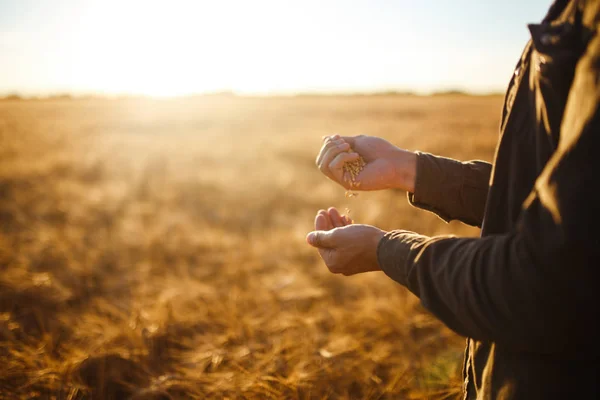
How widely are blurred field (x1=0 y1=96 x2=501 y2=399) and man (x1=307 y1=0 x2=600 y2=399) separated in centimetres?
130

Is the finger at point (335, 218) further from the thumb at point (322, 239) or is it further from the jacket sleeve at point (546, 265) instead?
the jacket sleeve at point (546, 265)

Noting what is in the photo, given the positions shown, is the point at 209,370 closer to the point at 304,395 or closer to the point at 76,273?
the point at 304,395

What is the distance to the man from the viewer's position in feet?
2.06

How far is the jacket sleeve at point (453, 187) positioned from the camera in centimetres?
129

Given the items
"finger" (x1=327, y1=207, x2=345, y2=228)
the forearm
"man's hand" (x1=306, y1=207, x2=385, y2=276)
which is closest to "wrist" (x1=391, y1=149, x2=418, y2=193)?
"finger" (x1=327, y1=207, x2=345, y2=228)

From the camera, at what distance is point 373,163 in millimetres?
1429

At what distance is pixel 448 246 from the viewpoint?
81cm

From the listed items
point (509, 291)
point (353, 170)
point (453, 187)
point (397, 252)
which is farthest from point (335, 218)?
point (509, 291)

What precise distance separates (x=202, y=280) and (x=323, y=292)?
1072 millimetres

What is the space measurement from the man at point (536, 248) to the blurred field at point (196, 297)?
1.30 meters

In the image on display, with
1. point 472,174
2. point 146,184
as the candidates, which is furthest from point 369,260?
point 146,184

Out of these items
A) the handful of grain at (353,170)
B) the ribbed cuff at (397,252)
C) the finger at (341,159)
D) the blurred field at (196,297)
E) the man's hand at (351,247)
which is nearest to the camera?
the ribbed cuff at (397,252)

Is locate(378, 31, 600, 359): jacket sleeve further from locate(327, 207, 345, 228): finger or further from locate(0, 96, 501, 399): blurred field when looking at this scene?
locate(0, 96, 501, 399): blurred field

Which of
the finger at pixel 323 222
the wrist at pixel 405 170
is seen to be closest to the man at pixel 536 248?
the finger at pixel 323 222
